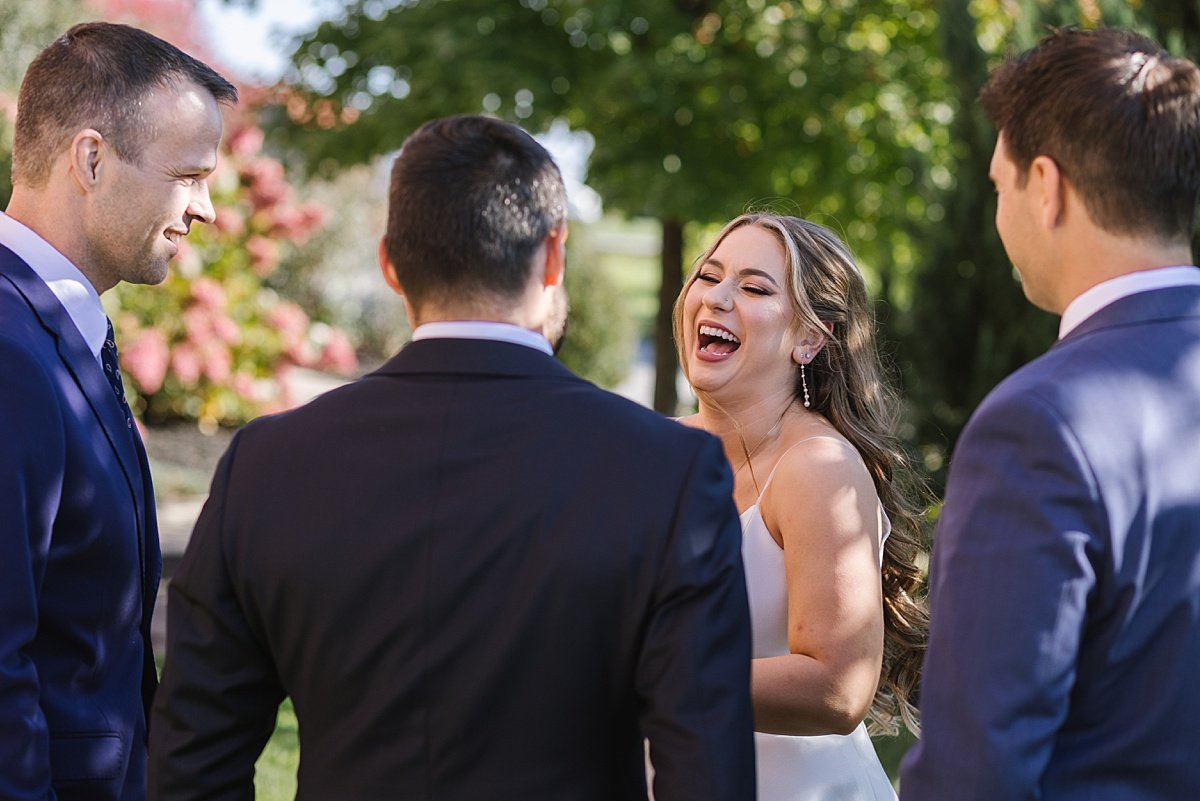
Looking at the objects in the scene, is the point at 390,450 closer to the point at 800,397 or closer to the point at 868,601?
the point at 868,601

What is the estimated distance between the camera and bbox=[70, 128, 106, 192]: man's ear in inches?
103

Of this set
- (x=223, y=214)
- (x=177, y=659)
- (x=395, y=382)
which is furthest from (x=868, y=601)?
(x=223, y=214)

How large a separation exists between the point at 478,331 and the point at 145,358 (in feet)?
31.7

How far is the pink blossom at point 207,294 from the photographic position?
11.5 m

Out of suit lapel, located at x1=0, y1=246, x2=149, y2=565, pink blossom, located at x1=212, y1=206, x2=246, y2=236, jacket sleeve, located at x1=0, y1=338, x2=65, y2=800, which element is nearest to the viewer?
jacket sleeve, located at x1=0, y1=338, x2=65, y2=800

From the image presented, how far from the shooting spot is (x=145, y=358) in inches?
427

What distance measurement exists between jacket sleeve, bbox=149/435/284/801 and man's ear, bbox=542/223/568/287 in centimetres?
57

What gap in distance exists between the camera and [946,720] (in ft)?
6.19

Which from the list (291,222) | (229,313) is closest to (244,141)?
(291,222)

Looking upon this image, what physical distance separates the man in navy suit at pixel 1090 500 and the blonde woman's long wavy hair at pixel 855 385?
1281 millimetres

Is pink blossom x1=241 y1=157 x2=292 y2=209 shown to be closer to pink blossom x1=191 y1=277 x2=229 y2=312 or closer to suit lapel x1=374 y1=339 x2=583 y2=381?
pink blossom x1=191 y1=277 x2=229 y2=312

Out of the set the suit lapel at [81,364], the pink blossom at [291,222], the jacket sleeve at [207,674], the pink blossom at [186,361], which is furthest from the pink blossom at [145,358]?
the jacket sleeve at [207,674]

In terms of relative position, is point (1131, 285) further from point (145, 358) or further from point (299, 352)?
point (299, 352)

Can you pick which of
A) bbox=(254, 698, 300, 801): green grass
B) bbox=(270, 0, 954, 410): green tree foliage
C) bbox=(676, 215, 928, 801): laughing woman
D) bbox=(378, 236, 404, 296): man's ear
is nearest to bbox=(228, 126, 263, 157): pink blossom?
bbox=(270, 0, 954, 410): green tree foliage
